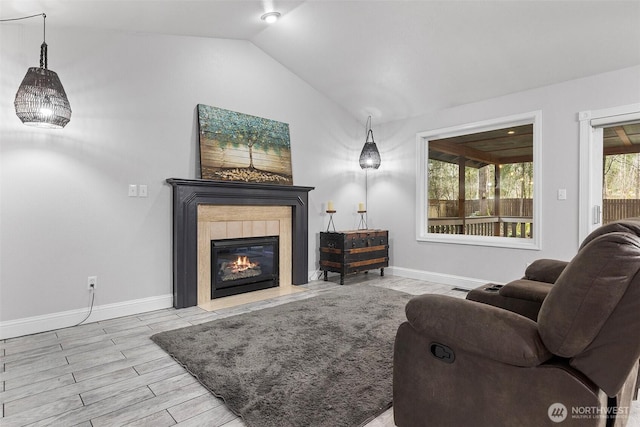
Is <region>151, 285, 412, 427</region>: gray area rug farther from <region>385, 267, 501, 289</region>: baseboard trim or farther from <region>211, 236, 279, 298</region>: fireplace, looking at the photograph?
<region>385, 267, 501, 289</region>: baseboard trim

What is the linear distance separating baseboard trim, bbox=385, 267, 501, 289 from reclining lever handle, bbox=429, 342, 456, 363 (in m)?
3.26

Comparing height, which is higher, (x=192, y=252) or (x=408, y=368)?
(x=192, y=252)

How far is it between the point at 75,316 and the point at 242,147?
2383 millimetres

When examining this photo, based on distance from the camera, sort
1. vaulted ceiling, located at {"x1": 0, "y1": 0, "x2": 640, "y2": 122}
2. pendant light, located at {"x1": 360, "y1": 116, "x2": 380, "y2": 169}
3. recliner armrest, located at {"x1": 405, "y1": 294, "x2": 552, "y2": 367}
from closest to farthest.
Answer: recliner armrest, located at {"x1": 405, "y1": 294, "x2": 552, "y2": 367} < vaulted ceiling, located at {"x1": 0, "y1": 0, "x2": 640, "y2": 122} < pendant light, located at {"x1": 360, "y1": 116, "x2": 380, "y2": 169}

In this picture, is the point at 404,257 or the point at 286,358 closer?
→ the point at 286,358

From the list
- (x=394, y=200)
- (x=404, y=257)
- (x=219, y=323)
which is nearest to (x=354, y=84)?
(x=394, y=200)

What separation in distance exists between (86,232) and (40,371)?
1286 mm

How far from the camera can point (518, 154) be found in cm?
421

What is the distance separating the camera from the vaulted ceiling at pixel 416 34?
2.89 metres

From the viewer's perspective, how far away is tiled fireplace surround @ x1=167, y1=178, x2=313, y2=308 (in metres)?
3.54

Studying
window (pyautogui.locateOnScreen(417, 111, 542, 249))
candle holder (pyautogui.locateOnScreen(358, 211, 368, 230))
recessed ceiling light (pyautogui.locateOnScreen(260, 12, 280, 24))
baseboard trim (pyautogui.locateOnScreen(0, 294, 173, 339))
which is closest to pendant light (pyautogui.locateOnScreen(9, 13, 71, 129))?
baseboard trim (pyautogui.locateOnScreen(0, 294, 173, 339))

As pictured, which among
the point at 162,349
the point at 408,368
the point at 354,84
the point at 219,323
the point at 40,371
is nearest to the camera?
the point at 408,368

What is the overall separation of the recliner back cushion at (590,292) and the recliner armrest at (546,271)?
1303mm

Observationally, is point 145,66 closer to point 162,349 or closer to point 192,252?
point 192,252
